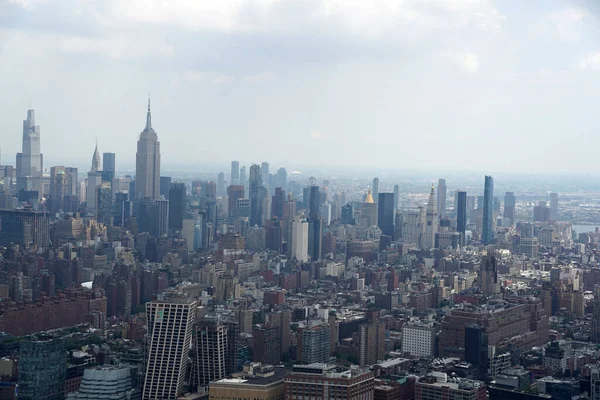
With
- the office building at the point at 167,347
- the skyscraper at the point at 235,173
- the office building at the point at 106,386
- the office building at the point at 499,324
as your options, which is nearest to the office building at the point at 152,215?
the skyscraper at the point at 235,173

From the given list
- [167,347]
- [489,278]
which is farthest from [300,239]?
[167,347]

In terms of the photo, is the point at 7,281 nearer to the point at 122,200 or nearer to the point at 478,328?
the point at 478,328

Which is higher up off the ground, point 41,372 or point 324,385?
point 324,385

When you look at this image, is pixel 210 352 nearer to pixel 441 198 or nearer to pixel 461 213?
pixel 461 213

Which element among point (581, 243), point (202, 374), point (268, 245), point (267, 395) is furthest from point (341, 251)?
point (267, 395)

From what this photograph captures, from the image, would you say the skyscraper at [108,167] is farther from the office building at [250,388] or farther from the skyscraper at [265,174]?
the office building at [250,388]
